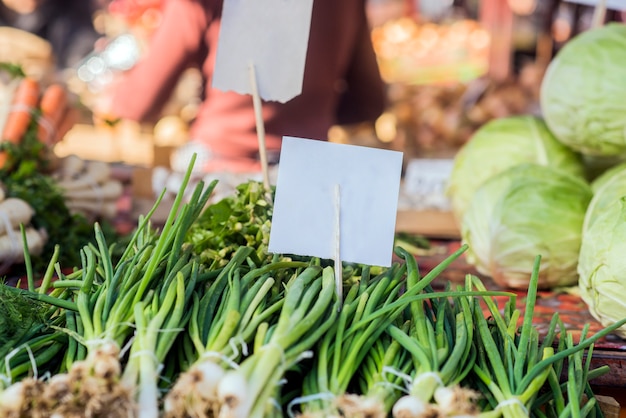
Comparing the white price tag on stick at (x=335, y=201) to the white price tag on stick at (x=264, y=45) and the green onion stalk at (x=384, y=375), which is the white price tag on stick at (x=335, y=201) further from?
the white price tag on stick at (x=264, y=45)

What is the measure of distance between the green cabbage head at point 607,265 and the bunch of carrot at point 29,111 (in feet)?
6.47

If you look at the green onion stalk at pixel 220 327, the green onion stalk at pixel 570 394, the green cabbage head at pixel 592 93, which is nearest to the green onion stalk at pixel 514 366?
the green onion stalk at pixel 570 394

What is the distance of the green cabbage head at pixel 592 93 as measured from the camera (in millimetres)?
2193

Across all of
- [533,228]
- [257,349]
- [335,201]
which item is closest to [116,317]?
[257,349]

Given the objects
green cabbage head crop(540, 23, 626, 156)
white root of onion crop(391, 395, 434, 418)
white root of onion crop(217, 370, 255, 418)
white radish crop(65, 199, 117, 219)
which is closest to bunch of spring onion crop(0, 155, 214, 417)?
white root of onion crop(217, 370, 255, 418)

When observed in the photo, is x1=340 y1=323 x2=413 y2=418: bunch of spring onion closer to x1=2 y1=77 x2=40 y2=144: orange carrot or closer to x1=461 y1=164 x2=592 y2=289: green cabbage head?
x1=461 y1=164 x2=592 y2=289: green cabbage head

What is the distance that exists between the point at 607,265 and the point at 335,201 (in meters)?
0.83

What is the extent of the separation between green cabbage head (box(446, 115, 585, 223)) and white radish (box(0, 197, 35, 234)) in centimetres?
165

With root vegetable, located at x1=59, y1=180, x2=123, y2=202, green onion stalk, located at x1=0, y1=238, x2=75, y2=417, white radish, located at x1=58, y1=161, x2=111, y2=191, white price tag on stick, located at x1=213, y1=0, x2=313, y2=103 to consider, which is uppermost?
white price tag on stick, located at x1=213, y1=0, x2=313, y2=103

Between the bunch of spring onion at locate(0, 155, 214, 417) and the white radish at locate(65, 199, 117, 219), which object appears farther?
the white radish at locate(65, 199, 117, 219)

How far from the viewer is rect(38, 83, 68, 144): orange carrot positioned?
2631 millimetres

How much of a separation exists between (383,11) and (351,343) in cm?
595

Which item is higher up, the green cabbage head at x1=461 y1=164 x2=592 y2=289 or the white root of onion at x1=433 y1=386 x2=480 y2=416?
the green cabbage head at x1=461 y1=164 x2=592 y2=289

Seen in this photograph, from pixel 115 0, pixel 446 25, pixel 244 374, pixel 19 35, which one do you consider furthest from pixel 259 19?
pixel 446 25
